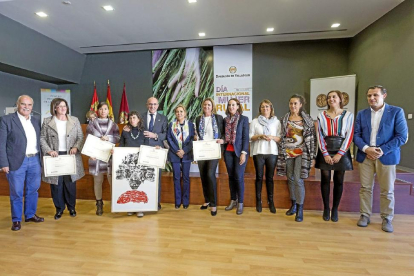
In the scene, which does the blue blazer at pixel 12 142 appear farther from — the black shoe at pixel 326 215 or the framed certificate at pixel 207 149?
the black shoe at pixel 326 215

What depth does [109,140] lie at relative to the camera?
281 centimetres

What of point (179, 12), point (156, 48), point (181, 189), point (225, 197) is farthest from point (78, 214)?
point (156, 48)

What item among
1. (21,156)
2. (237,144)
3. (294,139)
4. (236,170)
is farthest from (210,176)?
(21,156)

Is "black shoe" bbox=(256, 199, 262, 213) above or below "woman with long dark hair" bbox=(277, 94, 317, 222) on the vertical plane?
below

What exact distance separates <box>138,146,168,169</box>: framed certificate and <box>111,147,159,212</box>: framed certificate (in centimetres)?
8

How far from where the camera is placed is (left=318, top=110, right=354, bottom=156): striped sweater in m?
2.46

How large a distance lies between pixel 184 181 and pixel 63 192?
1.50m

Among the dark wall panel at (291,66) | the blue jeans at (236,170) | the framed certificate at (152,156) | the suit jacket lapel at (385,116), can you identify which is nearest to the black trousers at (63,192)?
the framed certificate at (152,156)

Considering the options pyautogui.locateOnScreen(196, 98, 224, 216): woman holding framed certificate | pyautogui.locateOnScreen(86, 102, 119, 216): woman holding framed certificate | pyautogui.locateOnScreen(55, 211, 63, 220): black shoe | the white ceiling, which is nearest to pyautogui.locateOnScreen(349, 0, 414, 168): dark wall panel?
the white ceiling

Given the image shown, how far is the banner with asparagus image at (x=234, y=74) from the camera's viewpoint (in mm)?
6379

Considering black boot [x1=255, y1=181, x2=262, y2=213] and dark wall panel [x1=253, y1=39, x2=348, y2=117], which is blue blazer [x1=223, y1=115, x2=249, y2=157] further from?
dark wall panel [x1=253, y1=39, x2=348, y2=117]

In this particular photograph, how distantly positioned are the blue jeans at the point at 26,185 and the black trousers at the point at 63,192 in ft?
0.66

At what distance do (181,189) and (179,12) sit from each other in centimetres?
337

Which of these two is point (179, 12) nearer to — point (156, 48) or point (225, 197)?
point (156, 48)
